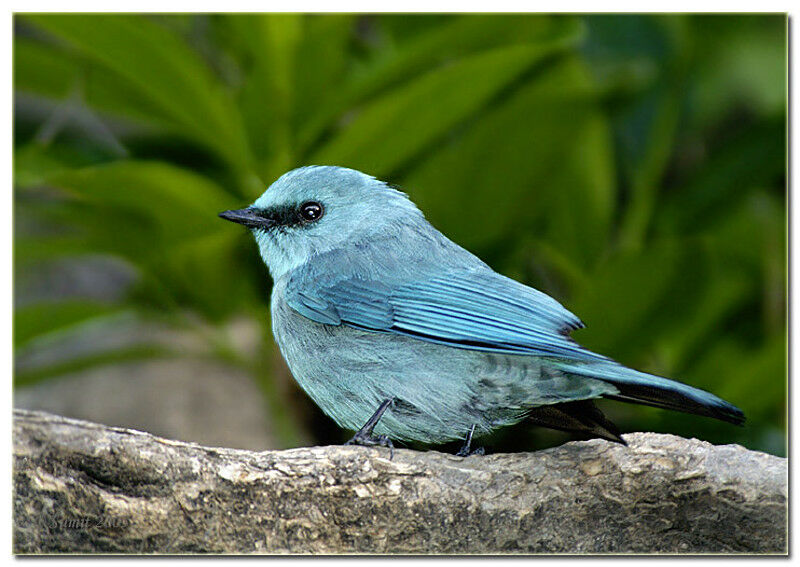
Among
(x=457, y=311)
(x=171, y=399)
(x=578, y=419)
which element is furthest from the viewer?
(x=171, y=399)

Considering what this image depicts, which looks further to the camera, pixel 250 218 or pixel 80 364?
pixel 80 364

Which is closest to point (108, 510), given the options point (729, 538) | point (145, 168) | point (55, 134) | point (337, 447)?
point (337, 447)

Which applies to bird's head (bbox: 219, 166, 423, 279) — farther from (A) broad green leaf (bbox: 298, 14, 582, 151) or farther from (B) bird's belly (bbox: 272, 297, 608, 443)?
(A) broad green leaf (bbox: 298, 14, 582, 151)

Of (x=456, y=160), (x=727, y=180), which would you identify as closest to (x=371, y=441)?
(x=456, y=160)

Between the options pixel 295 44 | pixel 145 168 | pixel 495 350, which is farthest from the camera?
pixel 295 44

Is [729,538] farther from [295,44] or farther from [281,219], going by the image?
[295,44]

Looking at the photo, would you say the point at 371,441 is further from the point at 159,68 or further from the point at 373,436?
the point at 159,68

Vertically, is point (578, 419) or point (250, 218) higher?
point (250, 218)

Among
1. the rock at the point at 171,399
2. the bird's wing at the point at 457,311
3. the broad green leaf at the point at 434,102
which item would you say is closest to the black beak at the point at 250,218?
the bird's wing at the point at 457,311
